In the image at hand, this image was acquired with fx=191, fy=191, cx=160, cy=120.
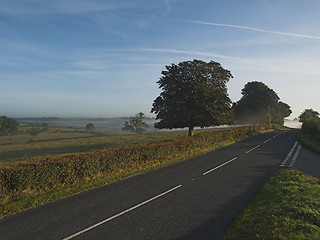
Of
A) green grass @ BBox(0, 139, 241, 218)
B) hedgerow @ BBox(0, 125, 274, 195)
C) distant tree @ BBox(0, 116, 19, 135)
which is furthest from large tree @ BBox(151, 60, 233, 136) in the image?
distant tree @ BBox(0, 116, 19, 135)

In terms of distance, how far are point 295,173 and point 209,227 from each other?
29.4 ft

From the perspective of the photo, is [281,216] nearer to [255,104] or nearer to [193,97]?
[193,97]

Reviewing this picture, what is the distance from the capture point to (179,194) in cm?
888

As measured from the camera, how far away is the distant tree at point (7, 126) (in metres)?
92.1

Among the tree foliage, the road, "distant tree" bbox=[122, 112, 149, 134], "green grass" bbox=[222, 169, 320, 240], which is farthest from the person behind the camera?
"distant tree" bbox=[122, 112, 149, 134]

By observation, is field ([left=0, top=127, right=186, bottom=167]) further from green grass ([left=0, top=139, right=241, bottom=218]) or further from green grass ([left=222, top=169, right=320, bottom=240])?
green grass ([left=222, top=169, right=320, bottom=240])

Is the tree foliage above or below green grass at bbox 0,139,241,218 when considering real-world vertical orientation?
above

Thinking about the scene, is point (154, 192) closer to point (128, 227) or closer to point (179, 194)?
point (179, 194)

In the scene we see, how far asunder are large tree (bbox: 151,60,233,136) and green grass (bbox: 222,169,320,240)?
1618 cm

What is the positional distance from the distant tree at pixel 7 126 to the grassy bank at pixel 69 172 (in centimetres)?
10641

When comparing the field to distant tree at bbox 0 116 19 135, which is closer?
the field

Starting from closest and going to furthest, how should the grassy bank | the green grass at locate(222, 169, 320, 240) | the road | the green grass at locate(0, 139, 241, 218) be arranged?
the green grass at locate(222, 169, 320, 240)
the road
the green grass at locate(0, 139, 241, 218)
the grassy bank

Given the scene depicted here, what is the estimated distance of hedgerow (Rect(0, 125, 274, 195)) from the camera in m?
8.07

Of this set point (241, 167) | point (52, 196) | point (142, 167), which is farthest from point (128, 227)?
point (241, 167)
